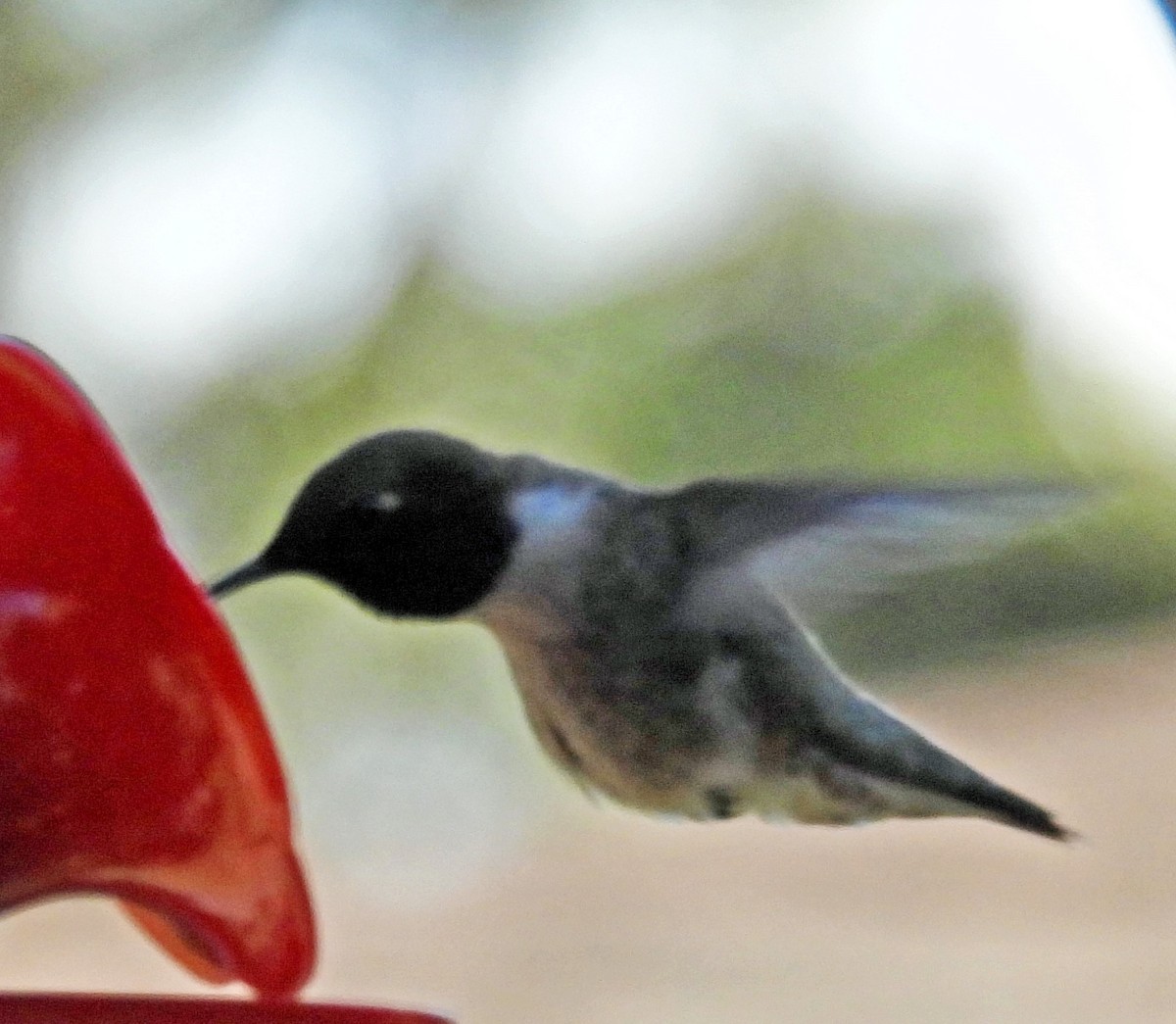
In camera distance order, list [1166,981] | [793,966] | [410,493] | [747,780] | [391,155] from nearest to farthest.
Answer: [410,493] < [747,780] < [1166,981] < [793,966] < [391,155]

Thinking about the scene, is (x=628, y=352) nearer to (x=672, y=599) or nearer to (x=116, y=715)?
(x=672, y=599)

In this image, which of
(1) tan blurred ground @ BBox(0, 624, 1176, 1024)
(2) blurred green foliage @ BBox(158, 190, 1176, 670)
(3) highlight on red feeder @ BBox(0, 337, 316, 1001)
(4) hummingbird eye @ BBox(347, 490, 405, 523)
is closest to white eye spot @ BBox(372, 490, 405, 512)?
(4) hummingbird eye @ BBox(347, 490, 405, 523)

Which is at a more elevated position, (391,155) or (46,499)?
(46,499)

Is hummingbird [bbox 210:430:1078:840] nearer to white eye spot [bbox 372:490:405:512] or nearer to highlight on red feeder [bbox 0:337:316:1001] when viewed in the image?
white eye spot [bbox 372:490:405:512]

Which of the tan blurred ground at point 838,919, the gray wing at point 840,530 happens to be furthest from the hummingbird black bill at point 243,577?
the tan blurred ground at point 838,919

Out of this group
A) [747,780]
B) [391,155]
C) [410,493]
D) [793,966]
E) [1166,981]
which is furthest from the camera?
[391,155]

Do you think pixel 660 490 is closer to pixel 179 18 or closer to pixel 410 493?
pixel 410 493

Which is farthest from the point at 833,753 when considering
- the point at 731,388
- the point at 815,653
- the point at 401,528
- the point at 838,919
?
the point at 838,919

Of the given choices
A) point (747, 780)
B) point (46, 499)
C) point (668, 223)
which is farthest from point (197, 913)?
point (668, 223)
